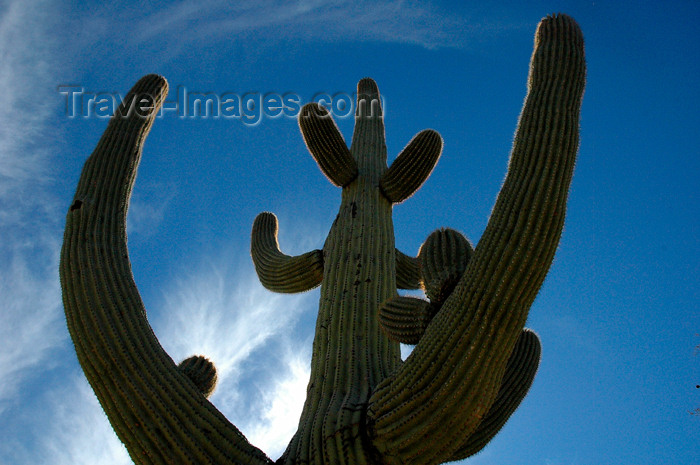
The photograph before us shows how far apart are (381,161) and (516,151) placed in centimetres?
299

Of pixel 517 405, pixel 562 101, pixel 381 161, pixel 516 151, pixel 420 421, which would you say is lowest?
pixel 420 421

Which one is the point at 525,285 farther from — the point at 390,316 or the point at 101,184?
the point at 101,184

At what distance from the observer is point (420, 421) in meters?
3.11

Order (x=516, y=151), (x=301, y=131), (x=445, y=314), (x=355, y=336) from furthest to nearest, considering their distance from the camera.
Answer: (x=301, y=131) < (x=355, y=336) < (x=516, y=151) < (x=445, y=314)

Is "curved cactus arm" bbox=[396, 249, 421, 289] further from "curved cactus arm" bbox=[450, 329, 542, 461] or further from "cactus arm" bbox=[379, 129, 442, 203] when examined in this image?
"curved cactus arm" bbox=[450, 329, 542, 461]

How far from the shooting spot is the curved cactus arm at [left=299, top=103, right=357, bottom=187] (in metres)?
5.84

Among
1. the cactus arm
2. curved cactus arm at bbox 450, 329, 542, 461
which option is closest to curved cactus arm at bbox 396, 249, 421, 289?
the cactus arm

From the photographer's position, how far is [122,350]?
3561mm

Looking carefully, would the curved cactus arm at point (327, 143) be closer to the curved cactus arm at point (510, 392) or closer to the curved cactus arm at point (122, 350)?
the curved cactus arm at point (122, 350)

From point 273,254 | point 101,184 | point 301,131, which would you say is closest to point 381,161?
point 301,131

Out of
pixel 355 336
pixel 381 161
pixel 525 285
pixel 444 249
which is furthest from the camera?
pixel 381 161

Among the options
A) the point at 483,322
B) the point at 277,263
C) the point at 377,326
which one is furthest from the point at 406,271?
the point at 483,322

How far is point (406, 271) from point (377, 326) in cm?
192

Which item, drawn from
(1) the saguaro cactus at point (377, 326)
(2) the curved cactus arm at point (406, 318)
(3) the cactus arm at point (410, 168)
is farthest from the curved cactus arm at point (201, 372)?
(3) the cactus arm at point (410, 168)
